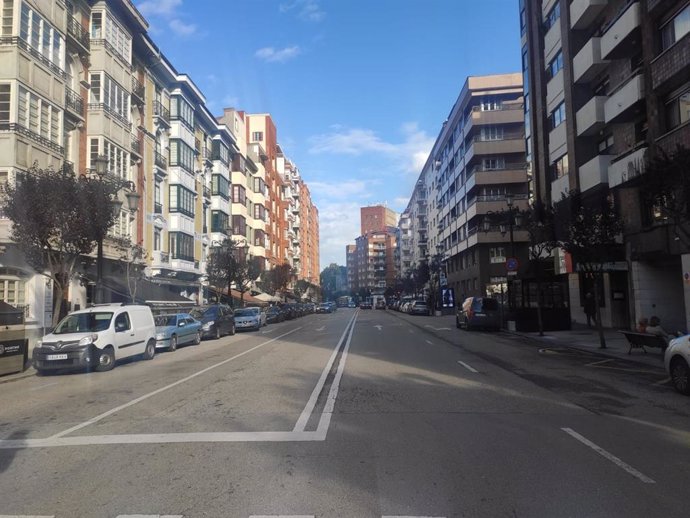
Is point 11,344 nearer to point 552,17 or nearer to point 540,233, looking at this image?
point 540,233

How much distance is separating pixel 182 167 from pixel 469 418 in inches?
1425

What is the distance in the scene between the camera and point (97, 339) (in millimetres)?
15289

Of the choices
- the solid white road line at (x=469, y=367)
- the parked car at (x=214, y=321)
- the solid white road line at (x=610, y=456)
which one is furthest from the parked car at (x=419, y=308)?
the solid white road line at (x=610, y=456)

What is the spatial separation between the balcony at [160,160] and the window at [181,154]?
1065 mm

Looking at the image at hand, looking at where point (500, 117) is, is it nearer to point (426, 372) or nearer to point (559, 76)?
point (559, 76)

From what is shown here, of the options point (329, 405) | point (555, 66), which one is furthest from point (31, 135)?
point (555, 66)

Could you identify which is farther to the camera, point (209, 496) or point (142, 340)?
point (142, 340)

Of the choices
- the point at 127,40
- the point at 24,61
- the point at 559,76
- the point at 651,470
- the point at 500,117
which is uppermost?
the point at 500,117

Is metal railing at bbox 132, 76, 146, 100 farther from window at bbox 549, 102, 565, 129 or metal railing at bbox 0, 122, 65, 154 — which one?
window at bbox 549, 102, 565, 129

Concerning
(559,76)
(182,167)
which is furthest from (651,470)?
(182,167)

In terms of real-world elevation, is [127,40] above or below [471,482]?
above

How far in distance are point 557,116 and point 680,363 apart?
2753 cm

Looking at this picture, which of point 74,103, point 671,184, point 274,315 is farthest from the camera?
point 274,315

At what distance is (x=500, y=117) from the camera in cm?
6012
